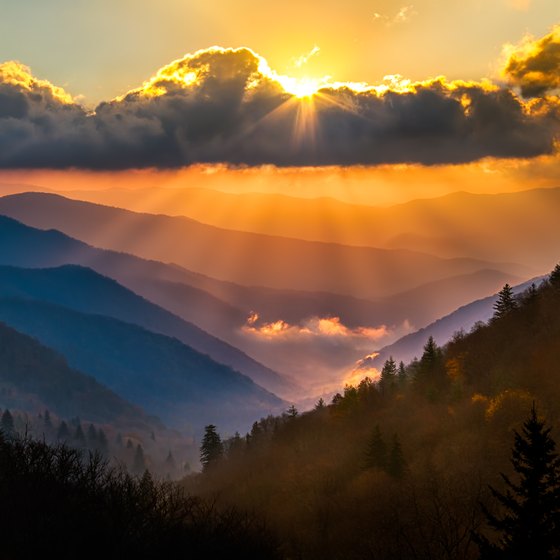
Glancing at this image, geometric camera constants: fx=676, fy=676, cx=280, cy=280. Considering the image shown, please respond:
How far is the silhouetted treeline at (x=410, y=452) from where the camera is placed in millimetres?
75750

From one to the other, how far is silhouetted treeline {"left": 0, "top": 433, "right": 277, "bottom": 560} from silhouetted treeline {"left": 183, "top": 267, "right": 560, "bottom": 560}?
17046 millimetres

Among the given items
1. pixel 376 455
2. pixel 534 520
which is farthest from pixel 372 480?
pixel 534 520

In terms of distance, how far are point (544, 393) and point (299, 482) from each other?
148 ft

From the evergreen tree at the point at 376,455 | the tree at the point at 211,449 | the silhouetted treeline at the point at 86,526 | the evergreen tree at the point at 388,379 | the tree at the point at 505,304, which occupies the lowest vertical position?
the silhouetted treeline at the point at 86,526

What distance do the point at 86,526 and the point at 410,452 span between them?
259 ft

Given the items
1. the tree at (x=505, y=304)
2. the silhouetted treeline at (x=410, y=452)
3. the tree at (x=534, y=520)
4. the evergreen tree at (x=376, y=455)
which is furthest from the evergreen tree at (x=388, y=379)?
the tree at (x=534, y=520)

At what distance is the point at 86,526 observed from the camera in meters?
47.1

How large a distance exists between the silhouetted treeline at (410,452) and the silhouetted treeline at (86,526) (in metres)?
17.0

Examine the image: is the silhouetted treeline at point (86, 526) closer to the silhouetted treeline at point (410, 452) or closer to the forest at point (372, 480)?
the forest at point (372, 480)

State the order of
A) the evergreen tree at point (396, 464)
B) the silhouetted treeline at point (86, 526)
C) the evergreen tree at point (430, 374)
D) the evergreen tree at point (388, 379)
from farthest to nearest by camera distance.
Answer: the evergreen tree at point (388, 379), the evergreen tree at point (430, 374), the evergreen tree at point (396, 464), the silhouetted treeline at point (86, 526)

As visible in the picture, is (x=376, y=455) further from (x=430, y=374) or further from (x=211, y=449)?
(x=211, y=449)

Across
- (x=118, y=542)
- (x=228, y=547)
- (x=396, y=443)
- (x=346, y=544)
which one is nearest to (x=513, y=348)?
(x=396, y=443)

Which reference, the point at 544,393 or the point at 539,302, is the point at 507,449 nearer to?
the point at 544,393

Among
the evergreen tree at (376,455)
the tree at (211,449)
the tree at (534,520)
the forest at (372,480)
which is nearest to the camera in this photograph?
the tree at (534,520)
